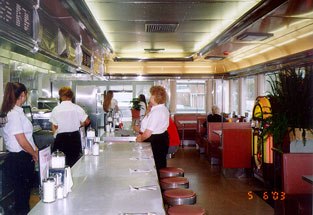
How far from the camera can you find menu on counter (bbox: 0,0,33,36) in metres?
2.98

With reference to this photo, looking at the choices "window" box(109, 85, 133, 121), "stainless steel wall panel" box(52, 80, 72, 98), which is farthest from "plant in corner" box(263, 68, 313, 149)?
"window" box(109, 85, 133, 121)

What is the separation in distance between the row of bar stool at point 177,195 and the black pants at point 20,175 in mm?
1462

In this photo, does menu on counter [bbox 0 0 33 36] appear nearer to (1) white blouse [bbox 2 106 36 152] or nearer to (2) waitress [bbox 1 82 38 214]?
(2) waitress [bbox 1 82 38 214]

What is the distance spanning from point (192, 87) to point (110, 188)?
9.29m

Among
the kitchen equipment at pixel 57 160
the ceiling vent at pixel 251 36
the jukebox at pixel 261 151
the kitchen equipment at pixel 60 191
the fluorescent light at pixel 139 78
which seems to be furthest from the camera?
the fluorescent light at pixel 139 78

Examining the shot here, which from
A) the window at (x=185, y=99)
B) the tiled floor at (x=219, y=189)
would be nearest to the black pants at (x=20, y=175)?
the tiled floor at (x=219, y=189)

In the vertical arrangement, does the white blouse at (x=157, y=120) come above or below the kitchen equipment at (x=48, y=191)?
above

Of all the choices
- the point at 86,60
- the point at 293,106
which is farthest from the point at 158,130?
the point at 86,60

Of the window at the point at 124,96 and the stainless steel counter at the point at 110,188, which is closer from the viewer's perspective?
the stainless steel counter at the point at 110,188

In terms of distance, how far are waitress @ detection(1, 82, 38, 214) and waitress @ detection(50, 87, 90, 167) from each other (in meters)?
1.14

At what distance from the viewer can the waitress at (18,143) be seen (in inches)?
134

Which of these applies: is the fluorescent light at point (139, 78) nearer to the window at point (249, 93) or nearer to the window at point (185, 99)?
the window at point (185, 99)

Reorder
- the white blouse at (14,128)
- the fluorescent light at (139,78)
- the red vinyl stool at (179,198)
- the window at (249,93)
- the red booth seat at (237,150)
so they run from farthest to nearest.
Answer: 1. the fluorescent light at (139,78)
2. the window at (249,93)
3. the red booth seat at (237,150)
4. the white blouse at (14,128)
5. the red vinyl stool at (179,198)

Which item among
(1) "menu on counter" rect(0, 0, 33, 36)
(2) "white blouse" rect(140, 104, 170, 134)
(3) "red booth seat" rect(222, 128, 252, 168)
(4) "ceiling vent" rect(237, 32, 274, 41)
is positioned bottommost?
(3) "red booth seat" rect(222, 128, 252, 168)
